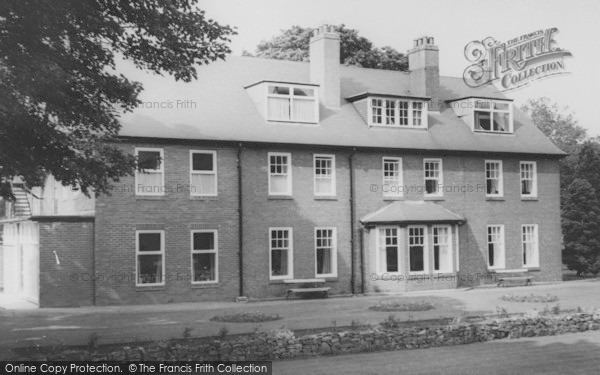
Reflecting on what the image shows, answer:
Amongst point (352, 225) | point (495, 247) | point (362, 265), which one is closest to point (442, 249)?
point (495, 247)

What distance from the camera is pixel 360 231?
32.4 meters

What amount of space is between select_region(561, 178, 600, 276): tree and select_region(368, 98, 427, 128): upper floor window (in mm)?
13411

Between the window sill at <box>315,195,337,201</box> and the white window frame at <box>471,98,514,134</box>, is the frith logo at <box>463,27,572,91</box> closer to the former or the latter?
the white window frame at <box>471,98,514,134</box>

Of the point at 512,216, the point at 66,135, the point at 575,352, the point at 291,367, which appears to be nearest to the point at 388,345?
the point at 291,367

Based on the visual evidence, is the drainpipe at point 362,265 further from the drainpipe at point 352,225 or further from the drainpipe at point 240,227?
the drainpipe at point 240,227

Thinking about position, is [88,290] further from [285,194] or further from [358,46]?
[358,46]

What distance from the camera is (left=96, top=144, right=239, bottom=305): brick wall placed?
27.3m

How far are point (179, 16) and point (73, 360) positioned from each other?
8576mm

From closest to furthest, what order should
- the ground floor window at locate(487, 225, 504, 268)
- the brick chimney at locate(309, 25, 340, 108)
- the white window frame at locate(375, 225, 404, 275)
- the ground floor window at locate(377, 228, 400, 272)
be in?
the white window frame at locate(375, 225, 404, 275) < the ground floor window at locate(377, 228, 400, 272) < the brick chimney at locate(309, 25, 340, 108) < the ground floor window at locate(487, 225, 504, 268)

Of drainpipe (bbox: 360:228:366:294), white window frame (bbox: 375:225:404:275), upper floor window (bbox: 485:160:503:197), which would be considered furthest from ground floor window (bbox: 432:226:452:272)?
upper floor window (bbox: 485:160:503:197)

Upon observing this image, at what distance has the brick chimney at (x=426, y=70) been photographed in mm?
37281

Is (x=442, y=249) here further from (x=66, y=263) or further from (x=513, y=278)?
(x=66, y=263)

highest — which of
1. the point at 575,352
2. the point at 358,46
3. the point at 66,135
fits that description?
the point at 358,46

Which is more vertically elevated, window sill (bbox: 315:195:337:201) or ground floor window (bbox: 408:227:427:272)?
window sill (bbox: 315:195:337:201)
